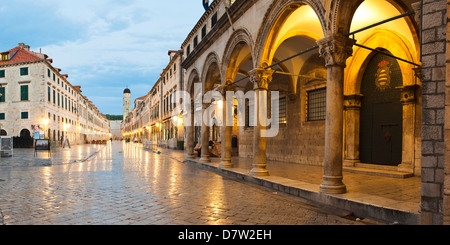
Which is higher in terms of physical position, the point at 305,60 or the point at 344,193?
the point at 305,60

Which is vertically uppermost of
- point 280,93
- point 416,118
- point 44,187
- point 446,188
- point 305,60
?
point 305,60

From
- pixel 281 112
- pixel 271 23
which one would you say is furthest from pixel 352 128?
pixel 271 23

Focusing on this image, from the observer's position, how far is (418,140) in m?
9.48

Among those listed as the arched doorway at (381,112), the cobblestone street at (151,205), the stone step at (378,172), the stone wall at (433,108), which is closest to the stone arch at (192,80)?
the arched doorway at (381,112)

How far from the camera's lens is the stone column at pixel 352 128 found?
38.8ft

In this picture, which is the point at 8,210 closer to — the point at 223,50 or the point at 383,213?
the point at 383,213

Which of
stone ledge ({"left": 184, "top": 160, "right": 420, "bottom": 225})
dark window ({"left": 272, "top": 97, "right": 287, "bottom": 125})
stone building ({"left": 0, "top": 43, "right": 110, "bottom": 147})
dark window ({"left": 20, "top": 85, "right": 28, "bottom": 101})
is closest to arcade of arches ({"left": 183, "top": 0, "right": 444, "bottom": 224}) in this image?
dark window ({"left": 272, "top": 97, "right": 287, "bottom": 125})

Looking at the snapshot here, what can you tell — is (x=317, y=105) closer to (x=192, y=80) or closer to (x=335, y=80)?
(x=335, y=80)

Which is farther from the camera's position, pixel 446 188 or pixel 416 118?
pixel 416 118

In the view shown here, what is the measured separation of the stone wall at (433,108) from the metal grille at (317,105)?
8.98 m

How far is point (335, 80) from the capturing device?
6887mm

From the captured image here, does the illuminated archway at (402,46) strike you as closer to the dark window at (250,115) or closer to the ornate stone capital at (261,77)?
the ornate stone capital at (261,77)

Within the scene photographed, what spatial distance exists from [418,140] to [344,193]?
453 centimetres

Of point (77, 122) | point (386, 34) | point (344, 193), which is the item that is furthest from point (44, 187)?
point (77, 122)
